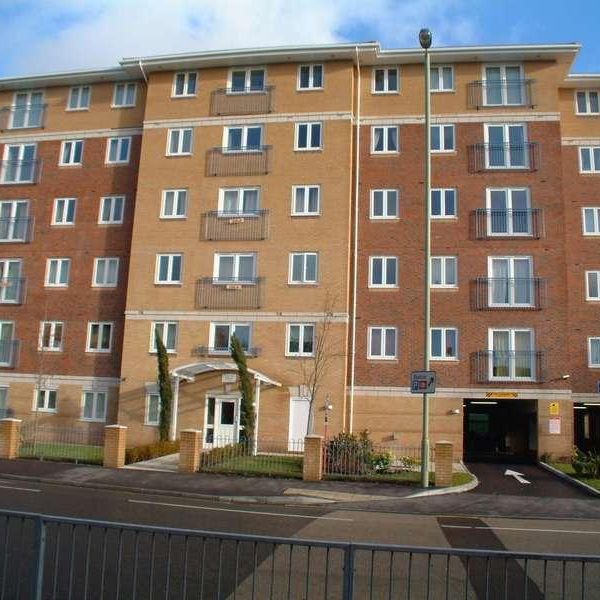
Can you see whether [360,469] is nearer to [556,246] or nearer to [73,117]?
[556,246]

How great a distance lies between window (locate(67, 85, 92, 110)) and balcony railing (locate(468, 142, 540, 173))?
17687 mm

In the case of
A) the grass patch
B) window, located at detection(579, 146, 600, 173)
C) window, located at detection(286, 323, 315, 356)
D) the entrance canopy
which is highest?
window, located at detection(579, 146, 600, 173)

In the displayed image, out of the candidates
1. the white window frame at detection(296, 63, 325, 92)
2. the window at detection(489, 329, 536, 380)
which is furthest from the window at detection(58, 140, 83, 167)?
the window at detection(489, 329, 536, 380)

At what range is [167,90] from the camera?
31.3 m

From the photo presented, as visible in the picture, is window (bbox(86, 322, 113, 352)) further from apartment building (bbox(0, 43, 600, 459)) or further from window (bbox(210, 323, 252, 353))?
window (bbox(210, 323, 252, 353))

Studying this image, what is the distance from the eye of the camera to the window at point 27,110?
33.6m

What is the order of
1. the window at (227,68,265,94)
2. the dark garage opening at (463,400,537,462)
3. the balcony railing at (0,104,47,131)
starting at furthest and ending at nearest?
the balcony railing at (0,104,47,131) < the window at (227,68,265,94) < the dark garage opening at (463,400,537,462)

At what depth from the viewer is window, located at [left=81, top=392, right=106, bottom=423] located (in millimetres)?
30406

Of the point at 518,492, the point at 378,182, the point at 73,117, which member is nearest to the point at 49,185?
the point at 73,117

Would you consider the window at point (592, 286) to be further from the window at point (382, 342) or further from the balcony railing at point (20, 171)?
the balcony railing at point (20, 171)

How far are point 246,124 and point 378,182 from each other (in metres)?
6.21

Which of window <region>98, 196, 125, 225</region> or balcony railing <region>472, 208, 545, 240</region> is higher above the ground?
window <region>98, 196, 125, 225</region>

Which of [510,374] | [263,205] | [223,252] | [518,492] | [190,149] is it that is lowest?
[518,492]

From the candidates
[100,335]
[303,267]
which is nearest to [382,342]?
[303,267]
